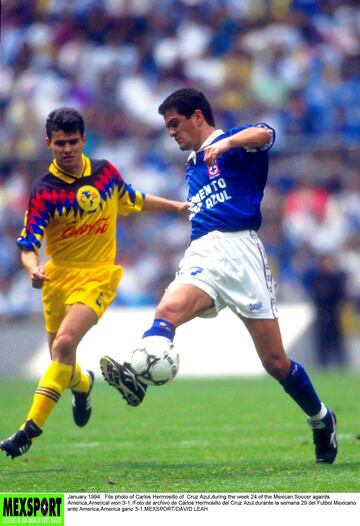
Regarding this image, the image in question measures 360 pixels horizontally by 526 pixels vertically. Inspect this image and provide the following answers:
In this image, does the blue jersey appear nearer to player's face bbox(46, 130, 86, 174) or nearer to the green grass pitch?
player's face bbox(46, 130, 86, 174)

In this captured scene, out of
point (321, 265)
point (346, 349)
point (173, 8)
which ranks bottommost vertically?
point (346, 349)

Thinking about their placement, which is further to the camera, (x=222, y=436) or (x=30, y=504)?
(x=222, y=436)

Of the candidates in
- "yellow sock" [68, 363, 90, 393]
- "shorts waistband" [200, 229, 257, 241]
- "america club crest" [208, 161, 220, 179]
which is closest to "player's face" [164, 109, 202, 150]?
"america club crest" [208, 161, 220, 179]

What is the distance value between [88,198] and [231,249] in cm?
136

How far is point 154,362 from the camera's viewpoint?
654 centimetres

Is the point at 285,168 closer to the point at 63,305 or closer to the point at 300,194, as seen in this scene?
the point at 300,194

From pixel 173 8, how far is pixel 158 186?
15.3ft

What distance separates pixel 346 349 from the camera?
18.8 metres

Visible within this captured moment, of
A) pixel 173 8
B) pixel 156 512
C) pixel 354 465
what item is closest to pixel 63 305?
pixel 354 465

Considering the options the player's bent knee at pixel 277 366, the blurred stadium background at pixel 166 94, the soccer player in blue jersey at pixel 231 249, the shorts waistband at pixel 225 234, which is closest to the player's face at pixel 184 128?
the soccer player in blue jersey at pixel 231 249

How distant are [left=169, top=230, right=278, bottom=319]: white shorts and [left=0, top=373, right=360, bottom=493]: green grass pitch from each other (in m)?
1.03

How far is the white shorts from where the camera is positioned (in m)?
7.19

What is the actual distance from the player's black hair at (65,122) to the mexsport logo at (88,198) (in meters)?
0.43

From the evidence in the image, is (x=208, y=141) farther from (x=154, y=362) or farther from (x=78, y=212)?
(x=154, y=362)
